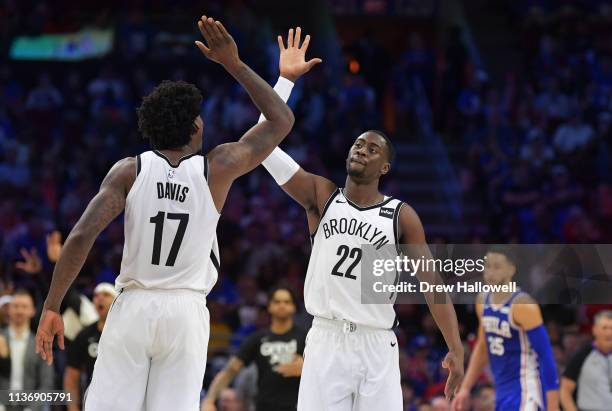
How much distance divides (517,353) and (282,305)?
203 centimetres

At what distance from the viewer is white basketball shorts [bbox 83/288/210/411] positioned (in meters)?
5.39

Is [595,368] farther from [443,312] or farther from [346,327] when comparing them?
[346,327]

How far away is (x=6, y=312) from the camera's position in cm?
1025

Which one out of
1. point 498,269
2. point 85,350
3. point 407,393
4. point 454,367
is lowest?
point 454,367

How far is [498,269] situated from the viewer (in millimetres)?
8641

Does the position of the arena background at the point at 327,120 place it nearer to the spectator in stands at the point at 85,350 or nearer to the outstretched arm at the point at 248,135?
the spectator in stands at the point at 85,350

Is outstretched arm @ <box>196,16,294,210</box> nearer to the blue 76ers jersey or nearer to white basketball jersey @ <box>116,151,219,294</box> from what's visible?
white basketball jersey @ <box>116,151,219,294</box>

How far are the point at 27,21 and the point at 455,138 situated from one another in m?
7.26

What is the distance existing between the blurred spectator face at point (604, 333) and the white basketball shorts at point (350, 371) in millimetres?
2968

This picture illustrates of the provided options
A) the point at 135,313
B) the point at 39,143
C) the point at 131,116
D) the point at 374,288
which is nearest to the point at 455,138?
the point at 131,116

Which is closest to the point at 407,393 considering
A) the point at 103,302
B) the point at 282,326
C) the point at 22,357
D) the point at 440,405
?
the point at 440,405

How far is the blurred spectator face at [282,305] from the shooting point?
29.8ft

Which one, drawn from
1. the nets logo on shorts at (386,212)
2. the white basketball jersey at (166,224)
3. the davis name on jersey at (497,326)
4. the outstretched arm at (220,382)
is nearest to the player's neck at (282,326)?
the outstretched arm at (220,382)

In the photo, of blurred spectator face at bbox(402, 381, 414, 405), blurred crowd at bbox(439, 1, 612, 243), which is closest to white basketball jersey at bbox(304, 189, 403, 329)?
blurred spectator face at bbox(402, 381, 414, 405)
